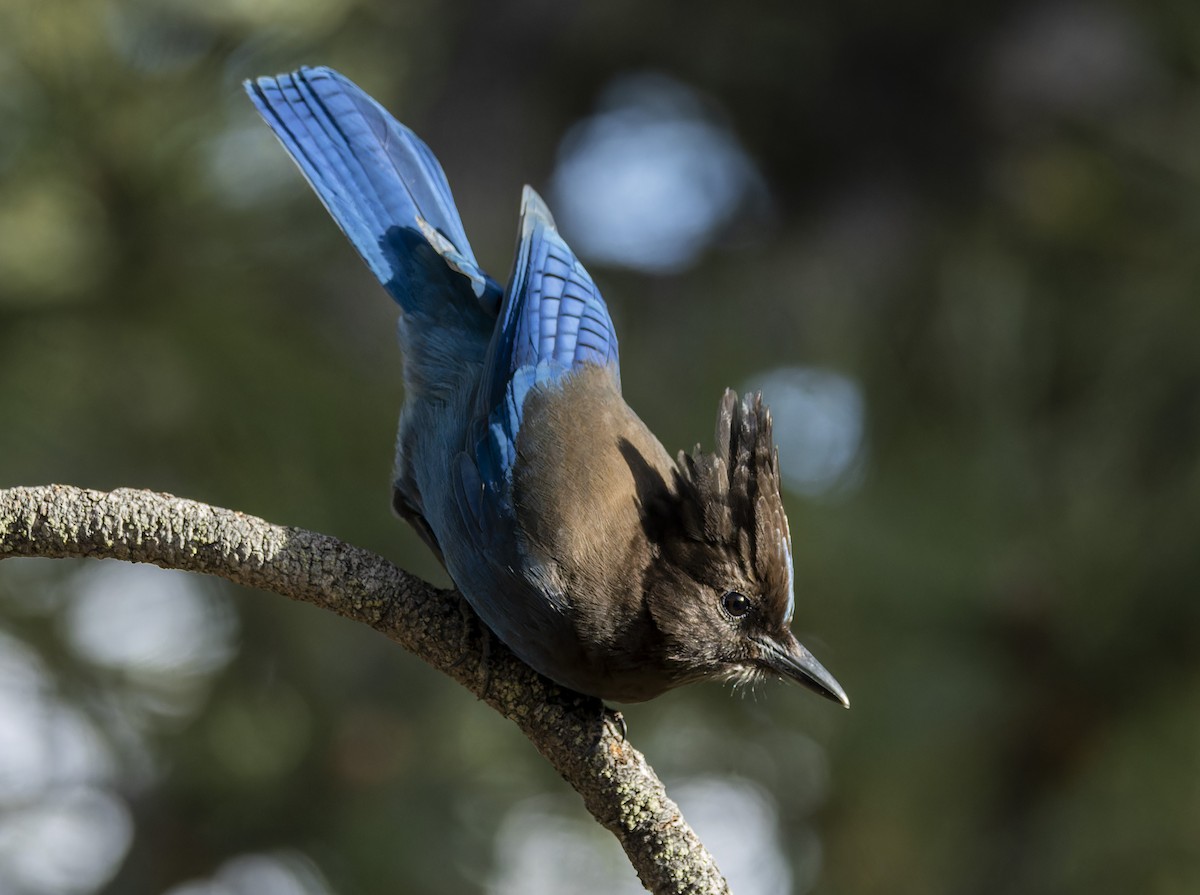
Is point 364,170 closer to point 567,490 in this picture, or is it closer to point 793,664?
point 567,490

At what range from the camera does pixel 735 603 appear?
230 cm

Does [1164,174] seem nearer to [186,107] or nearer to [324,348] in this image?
[324,348]

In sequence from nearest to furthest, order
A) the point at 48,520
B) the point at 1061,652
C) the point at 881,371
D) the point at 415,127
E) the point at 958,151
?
the point at 48,520 < the point at 1061,652 < the point at 881,371 < the point at 415,127 < the point at 958,151

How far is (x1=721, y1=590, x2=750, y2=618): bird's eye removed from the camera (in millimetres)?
2291

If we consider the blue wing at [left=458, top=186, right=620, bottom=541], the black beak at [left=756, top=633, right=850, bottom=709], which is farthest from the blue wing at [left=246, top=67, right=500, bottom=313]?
the black beak at [left=756, top=633, right=850, bottom=709]

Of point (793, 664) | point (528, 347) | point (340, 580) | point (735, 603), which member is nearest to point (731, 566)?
point (735, 603)

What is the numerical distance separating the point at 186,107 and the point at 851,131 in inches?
131

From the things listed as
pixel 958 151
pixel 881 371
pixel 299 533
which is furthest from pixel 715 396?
pixel 958 151


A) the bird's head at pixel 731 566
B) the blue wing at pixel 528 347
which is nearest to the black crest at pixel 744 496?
the bird's head at pixel 731 566

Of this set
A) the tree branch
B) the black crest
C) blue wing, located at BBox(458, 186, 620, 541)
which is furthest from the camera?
blue wing, located at BBox(458, 186, 620, 541)

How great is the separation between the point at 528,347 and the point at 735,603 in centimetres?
63

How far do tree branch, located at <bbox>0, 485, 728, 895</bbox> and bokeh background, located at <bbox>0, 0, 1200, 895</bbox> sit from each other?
3.93 feet

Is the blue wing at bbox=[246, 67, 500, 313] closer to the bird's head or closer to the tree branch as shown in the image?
the bird's head

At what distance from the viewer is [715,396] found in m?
3.37
